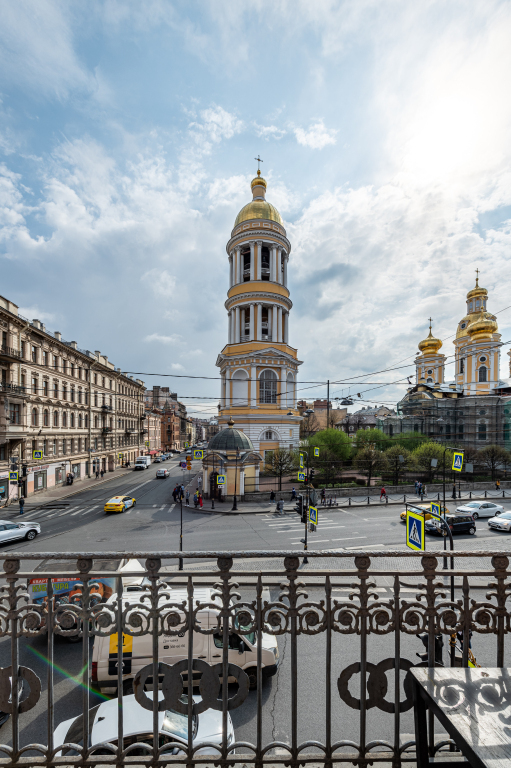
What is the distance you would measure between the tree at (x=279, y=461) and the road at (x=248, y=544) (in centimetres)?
613

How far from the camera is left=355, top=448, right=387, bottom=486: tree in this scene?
2922 cm

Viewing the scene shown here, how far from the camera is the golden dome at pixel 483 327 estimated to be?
46375mm

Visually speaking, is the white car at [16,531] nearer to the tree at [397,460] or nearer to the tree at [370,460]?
the tree at [370,460]

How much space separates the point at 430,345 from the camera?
5312 centimetres

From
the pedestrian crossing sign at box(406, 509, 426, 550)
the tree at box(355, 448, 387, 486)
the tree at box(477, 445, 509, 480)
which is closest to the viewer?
the pedestrian crossing sign at box(406, 509, 426, 550)

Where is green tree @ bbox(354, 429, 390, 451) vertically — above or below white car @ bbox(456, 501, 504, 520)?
above

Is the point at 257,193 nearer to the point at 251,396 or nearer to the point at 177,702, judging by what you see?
the point at 251,396

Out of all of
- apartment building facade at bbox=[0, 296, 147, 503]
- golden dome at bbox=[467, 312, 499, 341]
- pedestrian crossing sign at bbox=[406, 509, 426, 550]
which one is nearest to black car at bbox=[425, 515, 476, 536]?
pedestrian crossing sign at bbox=[406, 509, 426, 550]

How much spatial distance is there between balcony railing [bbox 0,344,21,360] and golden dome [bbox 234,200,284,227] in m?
24.1

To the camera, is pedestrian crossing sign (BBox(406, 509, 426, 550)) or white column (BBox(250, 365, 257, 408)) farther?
white column (BBox(250, 365, 257, 408))

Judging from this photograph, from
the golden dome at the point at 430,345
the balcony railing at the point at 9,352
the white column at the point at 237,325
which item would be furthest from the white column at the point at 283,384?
the golden dome at the point at 430,345

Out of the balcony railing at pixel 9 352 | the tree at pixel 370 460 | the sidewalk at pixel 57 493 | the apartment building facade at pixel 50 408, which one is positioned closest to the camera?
the balcony railing at pixel 9 352

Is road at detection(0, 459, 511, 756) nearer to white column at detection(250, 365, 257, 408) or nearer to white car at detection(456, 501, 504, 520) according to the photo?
white car at detection(456, 501, 504, 520)

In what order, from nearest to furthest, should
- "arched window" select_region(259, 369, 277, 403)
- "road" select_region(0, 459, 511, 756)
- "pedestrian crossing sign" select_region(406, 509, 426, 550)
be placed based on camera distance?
"road" select_region(0, 459, 511, 756) → "pedestrian crossing sign" select_region(406, 509, 426, 550) → "arched window" select_region(259, 369, 277, 403)
